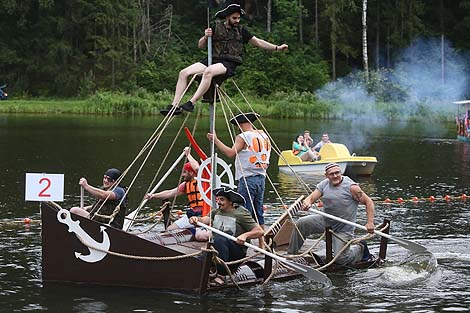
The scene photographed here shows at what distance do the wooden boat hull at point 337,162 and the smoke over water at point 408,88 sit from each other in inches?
1092

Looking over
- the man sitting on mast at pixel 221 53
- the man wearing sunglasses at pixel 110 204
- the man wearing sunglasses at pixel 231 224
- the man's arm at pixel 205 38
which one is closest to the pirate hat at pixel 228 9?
the man sitting on mast at pixel 221 53

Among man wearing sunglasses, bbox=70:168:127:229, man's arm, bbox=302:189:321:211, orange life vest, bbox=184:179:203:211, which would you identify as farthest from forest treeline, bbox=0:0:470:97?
man's arm, bbox=302:189:321:211

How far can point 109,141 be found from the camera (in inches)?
1475

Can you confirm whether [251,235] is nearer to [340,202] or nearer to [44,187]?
[340,202]

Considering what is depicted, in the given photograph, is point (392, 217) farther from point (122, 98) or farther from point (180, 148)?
point (122, 98)

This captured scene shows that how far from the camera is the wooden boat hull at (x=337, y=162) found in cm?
2714

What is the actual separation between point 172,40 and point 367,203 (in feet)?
203

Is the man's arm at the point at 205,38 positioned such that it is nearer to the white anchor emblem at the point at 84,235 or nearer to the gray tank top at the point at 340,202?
the gray tank top at the point at 340,202

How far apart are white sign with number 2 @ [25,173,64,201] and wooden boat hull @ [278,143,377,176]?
1527 centimetres

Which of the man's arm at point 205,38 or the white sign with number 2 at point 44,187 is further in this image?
the man's arm at point 205,38

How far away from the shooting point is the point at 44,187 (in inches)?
466

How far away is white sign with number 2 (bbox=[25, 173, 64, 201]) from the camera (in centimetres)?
1179

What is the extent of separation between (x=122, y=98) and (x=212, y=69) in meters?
50.3

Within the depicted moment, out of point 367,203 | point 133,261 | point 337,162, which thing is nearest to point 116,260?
point 133,261
